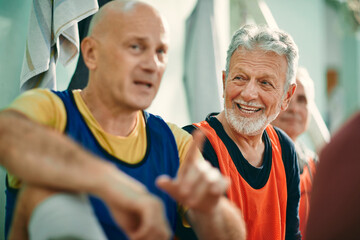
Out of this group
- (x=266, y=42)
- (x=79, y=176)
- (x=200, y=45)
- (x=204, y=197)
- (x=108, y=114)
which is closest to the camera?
(x=79, y=176)

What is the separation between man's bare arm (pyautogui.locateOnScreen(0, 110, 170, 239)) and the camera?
112 cm

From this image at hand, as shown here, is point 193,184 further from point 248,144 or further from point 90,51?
point 248,144

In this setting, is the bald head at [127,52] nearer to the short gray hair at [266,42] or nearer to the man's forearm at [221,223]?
→ the man's forearm at [221,223]

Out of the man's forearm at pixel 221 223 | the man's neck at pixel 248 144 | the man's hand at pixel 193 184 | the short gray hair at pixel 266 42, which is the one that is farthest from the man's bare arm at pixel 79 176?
the short gray hair at pixel 266 42

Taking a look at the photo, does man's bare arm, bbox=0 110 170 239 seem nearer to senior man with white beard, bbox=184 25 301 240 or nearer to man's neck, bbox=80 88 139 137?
man's neck, bbox=80 88 139 137

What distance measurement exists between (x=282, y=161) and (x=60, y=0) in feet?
4.36

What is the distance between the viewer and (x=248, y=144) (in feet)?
7.45

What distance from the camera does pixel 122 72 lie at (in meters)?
1.44

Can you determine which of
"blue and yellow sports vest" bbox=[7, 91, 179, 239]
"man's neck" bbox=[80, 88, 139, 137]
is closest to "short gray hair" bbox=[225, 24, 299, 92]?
"blue and yellow sports vest" bbox=[7, 91, 179, 239]

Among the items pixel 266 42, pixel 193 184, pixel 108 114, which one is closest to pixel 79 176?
pixel 193 184

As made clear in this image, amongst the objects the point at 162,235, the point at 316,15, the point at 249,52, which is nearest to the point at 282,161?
the point at 249,52

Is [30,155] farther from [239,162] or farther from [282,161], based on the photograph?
[282,161]

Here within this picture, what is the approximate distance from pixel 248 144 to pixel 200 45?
3.86ft

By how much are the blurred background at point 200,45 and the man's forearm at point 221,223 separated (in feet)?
3.35
